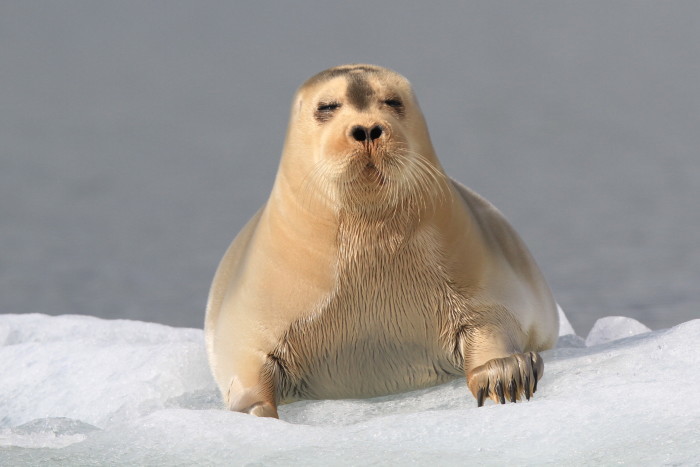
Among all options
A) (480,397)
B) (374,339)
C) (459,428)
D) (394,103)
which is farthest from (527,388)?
(394,103)

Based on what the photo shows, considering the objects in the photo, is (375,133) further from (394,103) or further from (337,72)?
(337,72)

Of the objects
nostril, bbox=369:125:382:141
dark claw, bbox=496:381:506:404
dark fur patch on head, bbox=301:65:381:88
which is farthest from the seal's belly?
dark fur patch on head, bbox=301:65:381:88

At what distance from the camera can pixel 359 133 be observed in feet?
15.7

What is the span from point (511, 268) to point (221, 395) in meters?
1.46

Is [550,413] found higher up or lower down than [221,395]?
lower down

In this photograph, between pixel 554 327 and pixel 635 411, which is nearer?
pixel 635 411

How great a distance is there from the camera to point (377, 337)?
17.3ft

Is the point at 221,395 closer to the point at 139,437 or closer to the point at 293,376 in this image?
the point at 293,376

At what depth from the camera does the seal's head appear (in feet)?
15.8

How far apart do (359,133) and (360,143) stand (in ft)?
0.13

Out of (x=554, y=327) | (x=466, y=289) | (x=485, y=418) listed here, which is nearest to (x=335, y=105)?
(x=466, y=289)

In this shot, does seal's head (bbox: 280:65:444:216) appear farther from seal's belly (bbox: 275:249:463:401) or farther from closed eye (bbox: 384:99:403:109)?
seal's belly (bbox: 275:249:463:401)

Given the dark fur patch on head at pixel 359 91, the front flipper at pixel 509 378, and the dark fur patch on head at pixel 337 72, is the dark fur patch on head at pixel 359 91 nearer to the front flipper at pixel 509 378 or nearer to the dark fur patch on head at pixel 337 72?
the dark fur patch on head at pixel 337 72

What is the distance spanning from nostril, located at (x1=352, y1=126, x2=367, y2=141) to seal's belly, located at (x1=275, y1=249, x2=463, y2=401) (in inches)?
25.2
